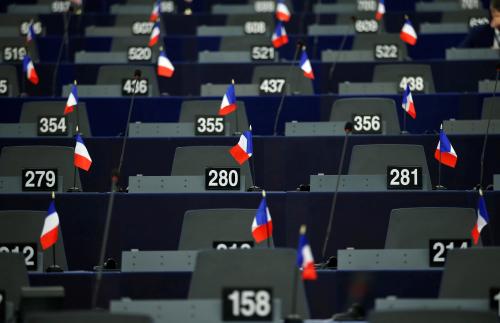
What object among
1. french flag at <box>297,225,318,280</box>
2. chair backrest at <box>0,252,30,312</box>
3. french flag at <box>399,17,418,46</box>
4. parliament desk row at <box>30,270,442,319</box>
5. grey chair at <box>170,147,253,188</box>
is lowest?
parliament desk row at <box>30,270,442,319</box>

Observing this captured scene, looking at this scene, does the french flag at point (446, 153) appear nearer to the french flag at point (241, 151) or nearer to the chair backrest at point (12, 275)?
the french flag at point (241, 151)

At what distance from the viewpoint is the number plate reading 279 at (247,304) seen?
4.76 metres

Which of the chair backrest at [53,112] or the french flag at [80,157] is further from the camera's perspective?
the chair backrest at [53,112]

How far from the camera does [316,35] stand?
1243 centimetres

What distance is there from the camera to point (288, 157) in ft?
28.9

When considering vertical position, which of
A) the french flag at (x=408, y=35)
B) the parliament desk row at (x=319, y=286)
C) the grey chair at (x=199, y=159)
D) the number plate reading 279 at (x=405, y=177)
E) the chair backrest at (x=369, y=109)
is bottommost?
the parliament desk row at (x=319, y=286)

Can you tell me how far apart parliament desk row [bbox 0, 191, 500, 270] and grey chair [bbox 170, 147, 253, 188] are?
0.31 m

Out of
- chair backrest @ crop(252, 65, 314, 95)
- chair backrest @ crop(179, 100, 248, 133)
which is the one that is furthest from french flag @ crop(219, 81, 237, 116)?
chair backrest @ crop(252, 65, 314, 95)

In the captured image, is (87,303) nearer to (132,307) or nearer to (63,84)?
(132,307)

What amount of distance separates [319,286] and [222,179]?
1.75 meters

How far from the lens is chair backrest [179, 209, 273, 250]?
646 cm

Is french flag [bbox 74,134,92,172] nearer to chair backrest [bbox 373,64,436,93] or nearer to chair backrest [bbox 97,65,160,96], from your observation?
chair backrest [bbox 97,65,160,96]

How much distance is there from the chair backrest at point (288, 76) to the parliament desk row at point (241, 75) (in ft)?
1.52

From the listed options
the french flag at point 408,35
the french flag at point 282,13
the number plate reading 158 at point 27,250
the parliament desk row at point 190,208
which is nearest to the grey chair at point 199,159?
the parliament desk row at point 190,208
